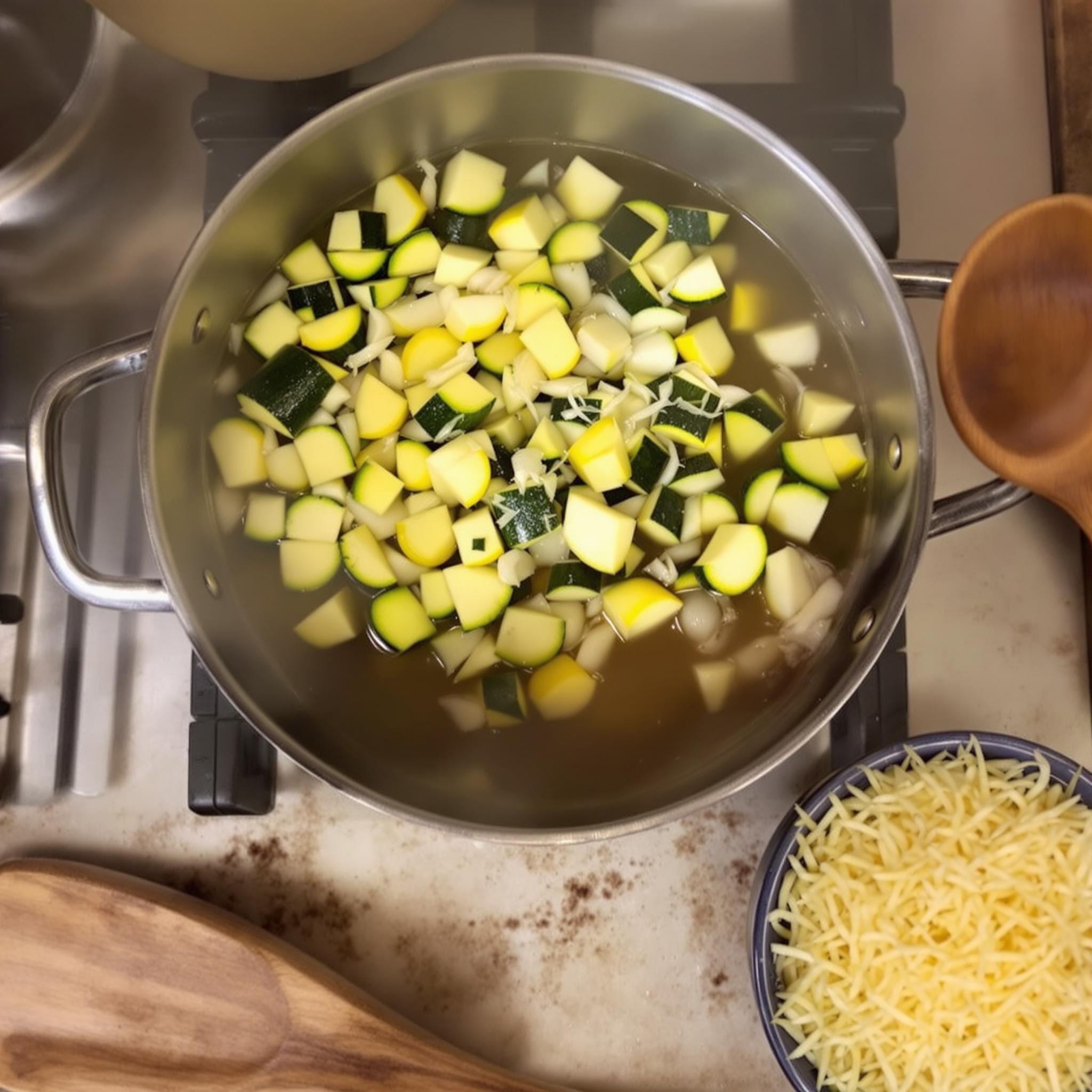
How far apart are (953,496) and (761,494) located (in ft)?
0.70

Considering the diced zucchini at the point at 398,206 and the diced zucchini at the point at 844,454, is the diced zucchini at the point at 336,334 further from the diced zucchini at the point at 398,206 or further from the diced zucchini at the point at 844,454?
the diced zucchini at the point at 844,454

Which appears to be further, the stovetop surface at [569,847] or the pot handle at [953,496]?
the stovetop surface at [569,847]

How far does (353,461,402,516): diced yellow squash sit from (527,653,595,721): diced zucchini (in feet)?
0.87

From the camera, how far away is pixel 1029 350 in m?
1.06

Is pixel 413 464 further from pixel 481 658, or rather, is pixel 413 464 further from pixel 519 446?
pixel 481 658

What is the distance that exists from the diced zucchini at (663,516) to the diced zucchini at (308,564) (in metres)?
0.37

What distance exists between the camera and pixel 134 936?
3.89ft

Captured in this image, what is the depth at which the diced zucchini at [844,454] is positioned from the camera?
3.95 feet

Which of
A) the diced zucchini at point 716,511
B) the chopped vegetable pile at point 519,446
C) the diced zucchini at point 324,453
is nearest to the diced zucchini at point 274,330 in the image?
the chopped vegetable pile at point 519,446

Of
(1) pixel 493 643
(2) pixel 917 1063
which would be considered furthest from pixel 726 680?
(2) pixel 917 1063

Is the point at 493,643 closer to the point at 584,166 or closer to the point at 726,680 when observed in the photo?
the point at 726,680

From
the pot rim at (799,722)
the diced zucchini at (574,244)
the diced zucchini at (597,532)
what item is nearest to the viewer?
the pot rim at (799,722)

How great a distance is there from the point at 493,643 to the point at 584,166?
1.94 ft

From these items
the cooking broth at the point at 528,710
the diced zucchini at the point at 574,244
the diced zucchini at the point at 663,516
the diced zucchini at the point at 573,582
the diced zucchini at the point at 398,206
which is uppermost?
the diced zucchini at the point at 398,206
